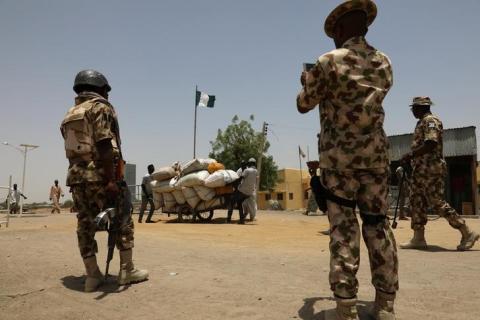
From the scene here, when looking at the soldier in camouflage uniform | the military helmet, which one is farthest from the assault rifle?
the military helmet

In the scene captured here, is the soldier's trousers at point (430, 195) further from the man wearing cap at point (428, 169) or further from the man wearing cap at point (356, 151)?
the man wearing cap at point (356, 151)

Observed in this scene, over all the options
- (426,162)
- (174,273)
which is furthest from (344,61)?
(426,162)

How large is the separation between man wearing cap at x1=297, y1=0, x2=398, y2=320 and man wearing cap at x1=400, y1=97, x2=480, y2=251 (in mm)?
2827

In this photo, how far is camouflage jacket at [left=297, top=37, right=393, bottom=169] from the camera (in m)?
2.39

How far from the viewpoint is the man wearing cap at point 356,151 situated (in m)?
2.34

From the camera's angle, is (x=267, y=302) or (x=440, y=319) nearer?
(x=440, y=319)

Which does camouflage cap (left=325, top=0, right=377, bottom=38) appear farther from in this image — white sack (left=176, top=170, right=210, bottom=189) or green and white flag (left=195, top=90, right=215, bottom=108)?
green and white flag (left=195, top=90, right=215, bottom=108)

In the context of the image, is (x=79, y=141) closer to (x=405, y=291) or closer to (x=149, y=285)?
(x=149, y=285)

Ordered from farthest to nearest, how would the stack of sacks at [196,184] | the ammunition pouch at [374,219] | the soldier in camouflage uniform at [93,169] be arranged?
the stack of sacks at [196,184] → the soldier in camouflage uniform at [93,169] → the ammunition pouch at [374,219]

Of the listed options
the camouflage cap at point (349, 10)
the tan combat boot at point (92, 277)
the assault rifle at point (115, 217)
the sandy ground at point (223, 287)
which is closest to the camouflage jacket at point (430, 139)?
the sandy ground at point (223, 287)

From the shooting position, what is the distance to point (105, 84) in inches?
144

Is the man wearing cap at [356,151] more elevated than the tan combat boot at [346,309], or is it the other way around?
the man wearing cap at [356,151]

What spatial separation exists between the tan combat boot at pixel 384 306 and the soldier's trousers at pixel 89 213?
214 cm

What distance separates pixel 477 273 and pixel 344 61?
8.58 feet
